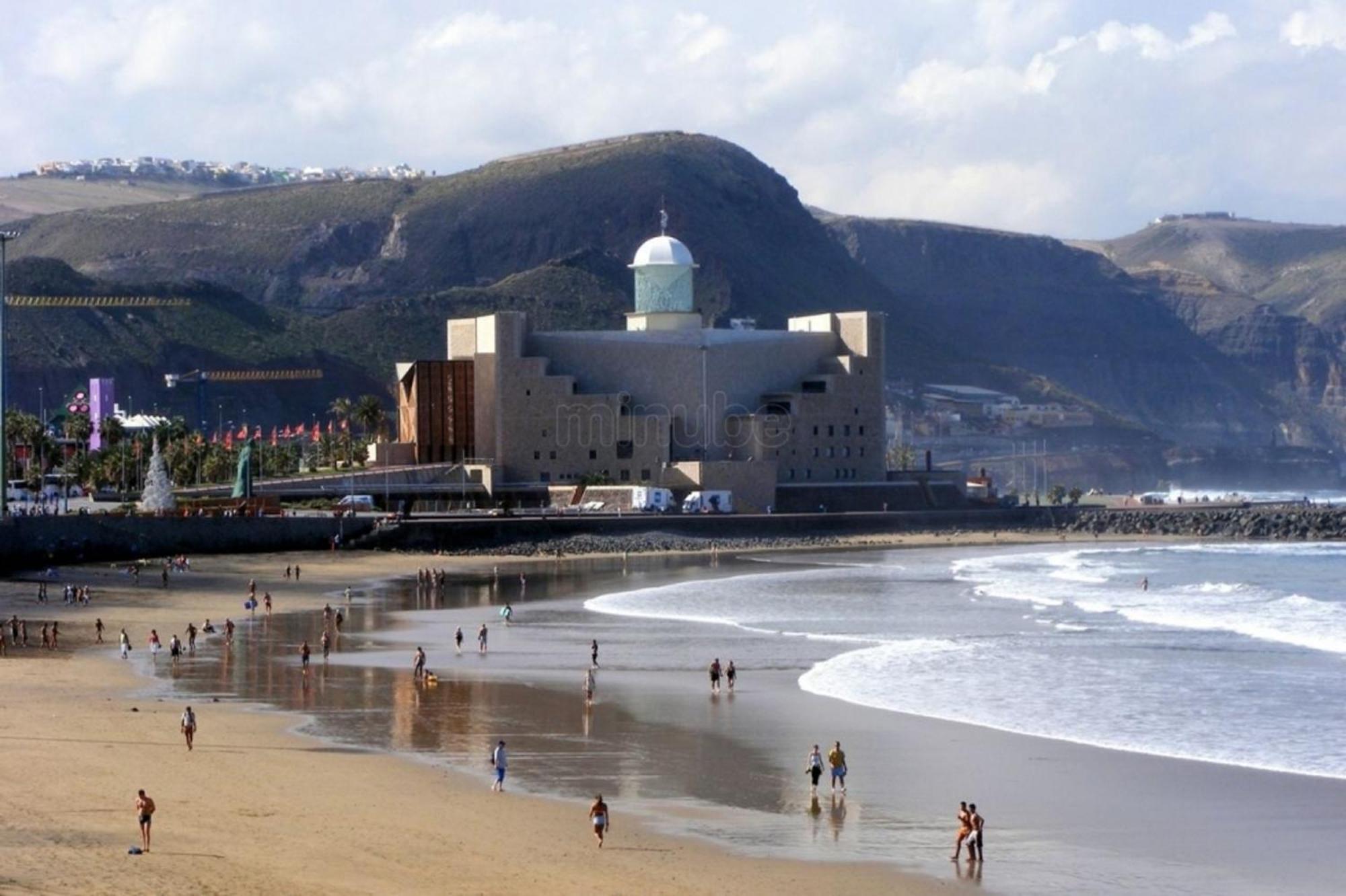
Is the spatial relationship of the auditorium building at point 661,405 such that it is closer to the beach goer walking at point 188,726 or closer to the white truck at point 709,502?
the white truck at point 709,502

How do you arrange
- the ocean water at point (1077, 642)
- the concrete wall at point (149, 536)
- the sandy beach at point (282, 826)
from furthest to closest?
1. the concrete wall at point (149, 536)
2. the ocean water at point (1077, 642)
3. the sandy beach at point (282, 826)

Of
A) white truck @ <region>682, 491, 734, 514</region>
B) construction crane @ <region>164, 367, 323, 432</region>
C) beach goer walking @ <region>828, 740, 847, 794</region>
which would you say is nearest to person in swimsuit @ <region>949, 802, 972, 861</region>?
beach goer walking @ <region>828, 740, 847, 794</region>

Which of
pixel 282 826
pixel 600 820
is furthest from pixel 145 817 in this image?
pixel 600 820

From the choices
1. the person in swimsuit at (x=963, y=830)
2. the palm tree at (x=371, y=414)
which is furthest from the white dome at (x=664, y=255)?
the person in swimsuit at (x=963, y=830)

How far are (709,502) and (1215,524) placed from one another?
26.6m

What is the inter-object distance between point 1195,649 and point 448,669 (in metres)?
15.3

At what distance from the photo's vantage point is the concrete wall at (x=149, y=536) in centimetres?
5725

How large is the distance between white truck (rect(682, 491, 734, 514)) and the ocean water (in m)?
10.7

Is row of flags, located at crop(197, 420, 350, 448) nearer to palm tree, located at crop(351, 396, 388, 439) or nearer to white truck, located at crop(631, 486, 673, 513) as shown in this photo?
palm tree, located at crop(351, 396, 388, 439)

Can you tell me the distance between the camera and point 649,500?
8100cm

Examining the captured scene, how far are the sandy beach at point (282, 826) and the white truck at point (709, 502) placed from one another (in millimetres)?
49596

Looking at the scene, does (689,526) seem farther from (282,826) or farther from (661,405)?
(282,826)

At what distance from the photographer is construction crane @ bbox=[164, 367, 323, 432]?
417ft

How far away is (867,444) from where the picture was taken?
90.6 m
